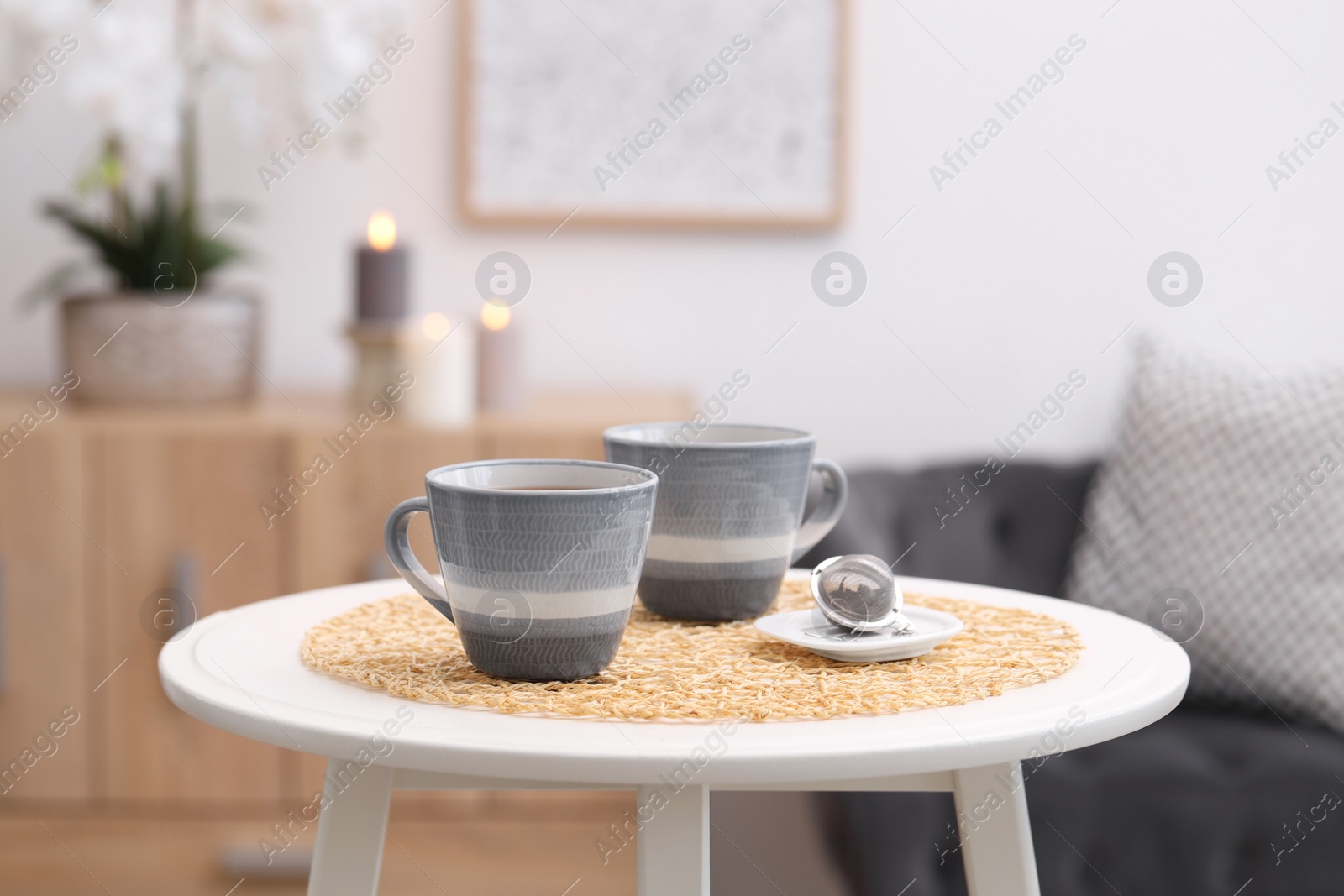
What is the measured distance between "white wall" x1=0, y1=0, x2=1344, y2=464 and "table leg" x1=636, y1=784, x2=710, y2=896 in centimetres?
136

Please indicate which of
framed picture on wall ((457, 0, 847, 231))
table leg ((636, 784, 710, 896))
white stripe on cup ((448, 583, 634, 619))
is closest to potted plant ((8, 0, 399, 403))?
framed picture on wall ((457, 0, 847, 231))

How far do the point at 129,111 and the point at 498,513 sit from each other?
3.91 feet

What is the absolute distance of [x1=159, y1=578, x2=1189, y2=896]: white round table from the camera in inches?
21.2

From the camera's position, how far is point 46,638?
1.57m

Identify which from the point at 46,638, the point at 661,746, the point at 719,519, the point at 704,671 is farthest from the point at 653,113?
the point at 661,746

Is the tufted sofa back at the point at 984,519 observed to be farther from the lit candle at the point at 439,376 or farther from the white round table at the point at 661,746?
the white round table at the point at 661,746

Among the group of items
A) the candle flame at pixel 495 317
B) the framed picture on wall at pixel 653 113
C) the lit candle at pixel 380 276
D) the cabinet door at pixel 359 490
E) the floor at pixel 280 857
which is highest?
the framed picture on wall at pixel 653 113

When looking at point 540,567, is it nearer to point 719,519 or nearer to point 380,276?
point 719,519

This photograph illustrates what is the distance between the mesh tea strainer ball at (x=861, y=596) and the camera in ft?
2.32

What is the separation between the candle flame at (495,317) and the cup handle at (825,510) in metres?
0.90

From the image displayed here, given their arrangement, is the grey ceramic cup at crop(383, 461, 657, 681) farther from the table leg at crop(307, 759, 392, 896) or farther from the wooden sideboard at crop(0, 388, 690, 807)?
the wooden sideboard at crop(0, 388, 690, 807)

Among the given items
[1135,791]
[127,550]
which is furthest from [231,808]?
[1135,791]

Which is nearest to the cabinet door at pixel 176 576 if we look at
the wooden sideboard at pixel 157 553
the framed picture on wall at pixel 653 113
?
the wooden sideboard at pixel 157 553

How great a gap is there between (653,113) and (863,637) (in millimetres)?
1342
